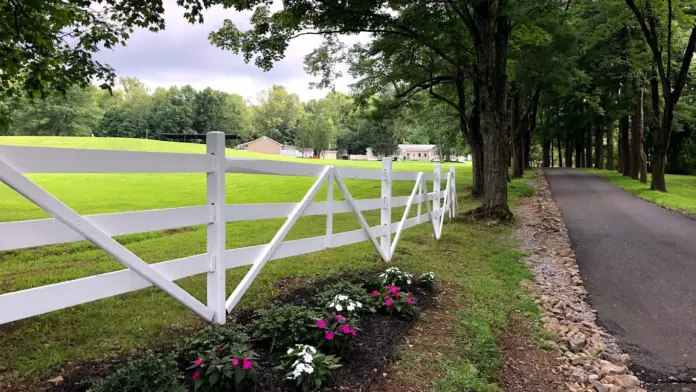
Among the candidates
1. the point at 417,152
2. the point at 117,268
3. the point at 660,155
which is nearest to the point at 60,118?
the point at 117,268

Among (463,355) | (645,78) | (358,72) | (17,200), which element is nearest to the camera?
(463,355)

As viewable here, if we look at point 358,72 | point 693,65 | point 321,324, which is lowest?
point 321,324

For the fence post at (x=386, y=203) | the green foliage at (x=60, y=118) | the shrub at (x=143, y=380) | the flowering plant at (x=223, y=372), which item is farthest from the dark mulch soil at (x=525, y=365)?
the green foliage at (x=60, y=118)

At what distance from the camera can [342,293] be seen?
15.0 ft

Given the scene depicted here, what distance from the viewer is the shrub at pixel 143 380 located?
2.48 metres

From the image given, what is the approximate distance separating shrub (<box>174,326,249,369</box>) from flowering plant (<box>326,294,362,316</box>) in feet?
2.77

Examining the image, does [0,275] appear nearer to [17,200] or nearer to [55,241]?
[55,241]

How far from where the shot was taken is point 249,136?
355ft

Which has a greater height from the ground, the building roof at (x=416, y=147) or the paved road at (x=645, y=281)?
the building roof at (x=416, y=147)

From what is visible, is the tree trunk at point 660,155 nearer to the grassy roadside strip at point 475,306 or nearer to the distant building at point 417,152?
the grassy roadside strip at point 475,306

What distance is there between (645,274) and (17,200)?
62.4 feet

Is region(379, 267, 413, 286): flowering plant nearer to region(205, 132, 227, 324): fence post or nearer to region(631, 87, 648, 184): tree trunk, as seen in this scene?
region(205, 132, 227, 324): fence post

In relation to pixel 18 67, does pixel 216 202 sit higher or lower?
lower

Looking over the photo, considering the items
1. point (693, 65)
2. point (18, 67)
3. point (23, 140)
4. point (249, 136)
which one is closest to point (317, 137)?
point (249, 136)
